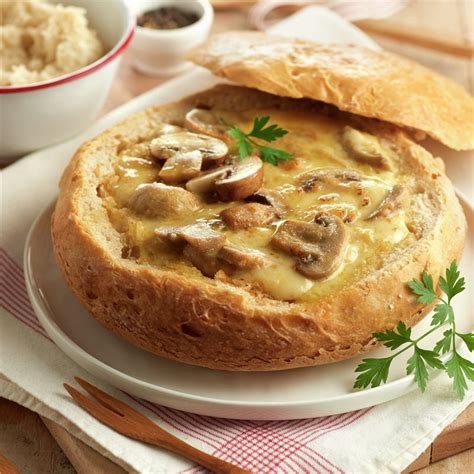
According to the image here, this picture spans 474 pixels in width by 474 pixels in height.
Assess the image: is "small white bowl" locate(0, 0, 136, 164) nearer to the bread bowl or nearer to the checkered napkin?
the bread bowl

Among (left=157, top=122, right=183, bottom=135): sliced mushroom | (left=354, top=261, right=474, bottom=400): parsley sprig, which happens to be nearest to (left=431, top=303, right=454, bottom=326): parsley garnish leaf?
(left=354, top=261, right=474, bottom=400): parsley sprig

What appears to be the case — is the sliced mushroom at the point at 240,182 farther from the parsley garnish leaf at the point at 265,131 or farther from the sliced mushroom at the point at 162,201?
the parsley garnish leaf at the point at 265,131

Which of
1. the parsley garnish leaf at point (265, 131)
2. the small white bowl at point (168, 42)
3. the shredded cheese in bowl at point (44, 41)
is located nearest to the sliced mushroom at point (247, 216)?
the parsley garnish leaf at point (265, 131)

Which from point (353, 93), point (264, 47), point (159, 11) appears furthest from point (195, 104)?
point (159, 11)

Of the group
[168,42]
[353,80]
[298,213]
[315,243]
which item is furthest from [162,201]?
[168,42]

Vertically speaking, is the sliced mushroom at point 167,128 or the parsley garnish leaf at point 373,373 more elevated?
the sliced mushroom at point 167,128

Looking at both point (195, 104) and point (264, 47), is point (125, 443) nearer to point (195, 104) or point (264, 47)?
point (195, 104)
